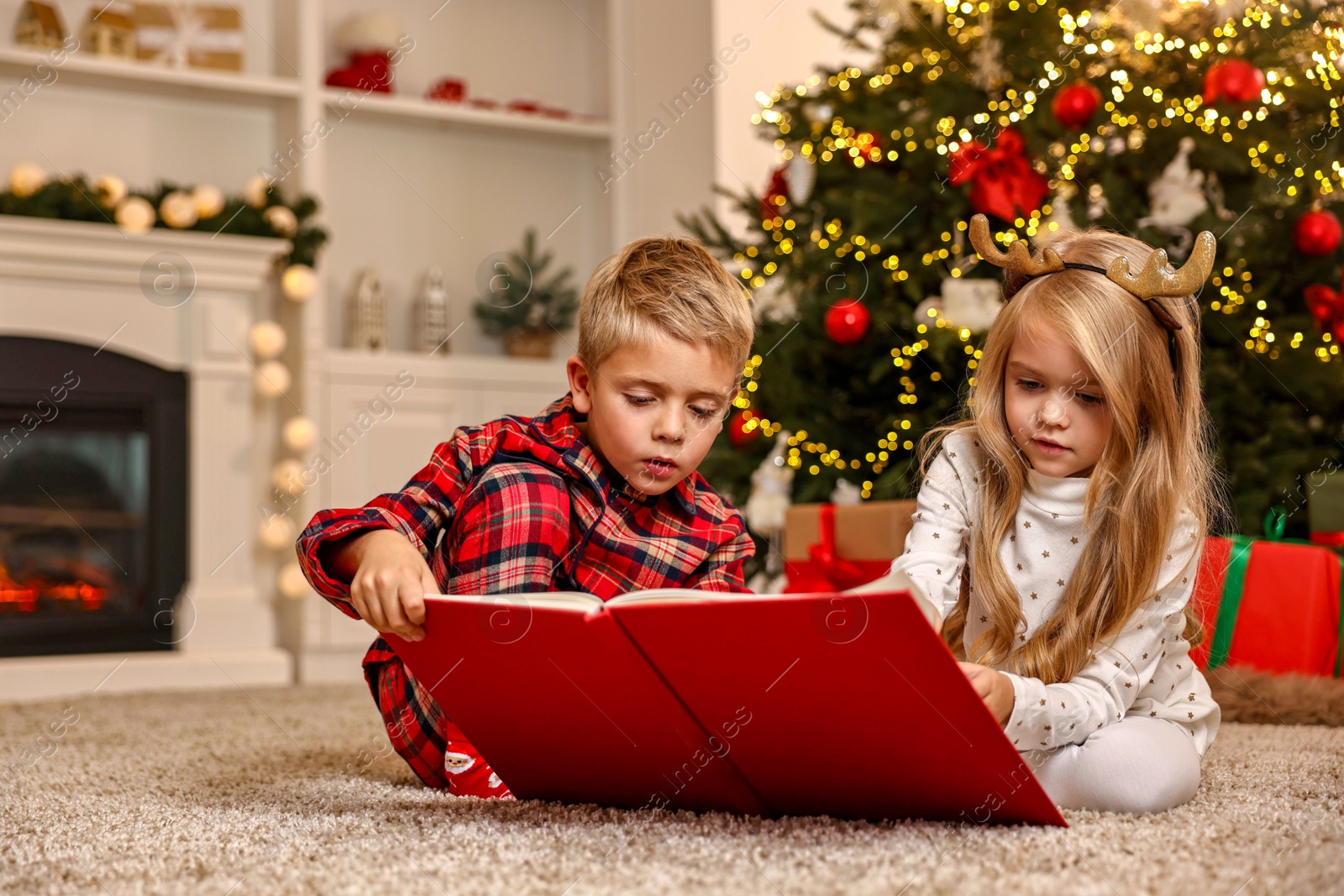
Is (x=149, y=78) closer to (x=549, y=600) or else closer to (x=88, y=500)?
(x=88, y=500)

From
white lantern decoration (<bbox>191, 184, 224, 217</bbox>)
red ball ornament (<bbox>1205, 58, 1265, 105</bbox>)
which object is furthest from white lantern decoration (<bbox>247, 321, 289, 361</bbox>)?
red ball ornament (<bbox>1205, 58, 1265, 105</bbox>)

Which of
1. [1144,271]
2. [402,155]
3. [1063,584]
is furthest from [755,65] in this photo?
[1063,584]

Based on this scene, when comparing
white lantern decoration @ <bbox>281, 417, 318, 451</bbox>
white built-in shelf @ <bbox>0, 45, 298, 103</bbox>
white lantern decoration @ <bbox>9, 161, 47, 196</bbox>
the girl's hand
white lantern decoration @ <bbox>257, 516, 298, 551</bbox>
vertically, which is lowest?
white lantern decoration @ <bbox>257, 516, 298, 551</bbox>

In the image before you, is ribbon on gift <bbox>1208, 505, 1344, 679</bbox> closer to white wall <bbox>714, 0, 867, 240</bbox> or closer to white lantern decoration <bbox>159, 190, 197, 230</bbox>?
white wall <bbox>714, 0, 867, 240</bbox>

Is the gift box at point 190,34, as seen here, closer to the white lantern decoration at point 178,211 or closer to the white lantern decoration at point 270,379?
the white lantern decoration at point 178,211

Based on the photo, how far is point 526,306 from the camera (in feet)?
10.7

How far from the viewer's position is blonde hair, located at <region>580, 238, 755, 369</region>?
3.21ft

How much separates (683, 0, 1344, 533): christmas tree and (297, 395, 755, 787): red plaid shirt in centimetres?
67

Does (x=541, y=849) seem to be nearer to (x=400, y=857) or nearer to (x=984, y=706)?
(x=400, y=857)

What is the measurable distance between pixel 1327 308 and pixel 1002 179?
0.54m

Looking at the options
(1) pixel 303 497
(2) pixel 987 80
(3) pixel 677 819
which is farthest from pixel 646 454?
(1) pixel 303 497

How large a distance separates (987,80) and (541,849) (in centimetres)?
170

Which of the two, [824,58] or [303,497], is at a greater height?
[824,58]

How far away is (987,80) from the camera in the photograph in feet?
6.57
